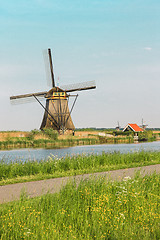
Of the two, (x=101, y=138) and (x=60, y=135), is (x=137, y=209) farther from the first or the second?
(x=101, y=138)

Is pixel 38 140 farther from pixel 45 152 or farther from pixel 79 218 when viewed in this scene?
pixel 79 218

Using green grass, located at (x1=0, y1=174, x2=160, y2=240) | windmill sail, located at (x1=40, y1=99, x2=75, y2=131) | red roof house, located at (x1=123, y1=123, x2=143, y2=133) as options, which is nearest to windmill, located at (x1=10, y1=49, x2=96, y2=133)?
windmill sail, located at (x1=40, y1=99, x2=75, y2=131)

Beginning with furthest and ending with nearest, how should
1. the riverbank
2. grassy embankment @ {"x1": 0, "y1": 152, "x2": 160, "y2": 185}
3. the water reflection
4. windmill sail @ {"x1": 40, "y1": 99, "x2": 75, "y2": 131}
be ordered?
windmill sail @ {"x1": 40, "y1": 99, "x2": 75, "y2": 131}
the riverbank
the water reflection
grassy embankment @ {"x1": 0, "y1": 152, "x2": 160, "y2": 185}

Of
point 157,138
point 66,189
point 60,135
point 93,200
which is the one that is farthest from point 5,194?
point 157,138

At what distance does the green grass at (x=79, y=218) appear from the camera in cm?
431

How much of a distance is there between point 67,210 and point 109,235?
45.8 inches

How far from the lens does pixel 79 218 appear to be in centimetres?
495

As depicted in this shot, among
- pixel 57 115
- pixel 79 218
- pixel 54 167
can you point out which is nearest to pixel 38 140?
pixel 57 115

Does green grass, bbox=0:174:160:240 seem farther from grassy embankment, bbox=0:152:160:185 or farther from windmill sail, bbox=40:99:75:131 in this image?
windmill sail, bbox=40:99:75:131

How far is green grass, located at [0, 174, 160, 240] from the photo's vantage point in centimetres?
431

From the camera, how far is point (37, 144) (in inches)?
1294

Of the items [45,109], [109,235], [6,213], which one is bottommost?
[109,235]

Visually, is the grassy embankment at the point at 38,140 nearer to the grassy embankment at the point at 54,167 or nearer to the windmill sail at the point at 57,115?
the windmill sail at the point at 57,115

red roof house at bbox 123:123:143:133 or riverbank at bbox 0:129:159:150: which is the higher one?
Result: red roof house at bbox 123:123:143:133
